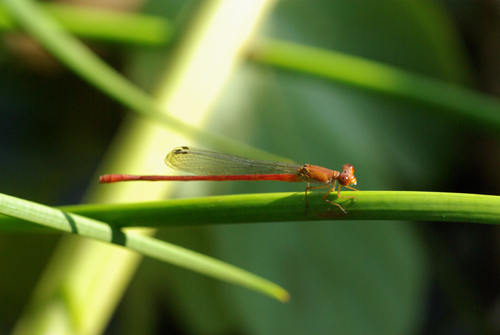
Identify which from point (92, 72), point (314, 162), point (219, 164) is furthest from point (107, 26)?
point (314, 162)

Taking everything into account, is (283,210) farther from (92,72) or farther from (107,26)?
(107,26)

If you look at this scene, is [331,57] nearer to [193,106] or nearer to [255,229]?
[193,106]

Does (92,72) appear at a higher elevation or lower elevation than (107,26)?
lower

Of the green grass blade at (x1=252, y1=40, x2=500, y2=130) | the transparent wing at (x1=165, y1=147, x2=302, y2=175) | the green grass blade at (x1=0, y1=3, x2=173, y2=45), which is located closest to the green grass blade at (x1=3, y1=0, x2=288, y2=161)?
the transparent wing at (x1=165, y1=147, x2=302, y2=175)

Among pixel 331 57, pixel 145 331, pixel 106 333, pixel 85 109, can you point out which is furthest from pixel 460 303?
pixel 85 109

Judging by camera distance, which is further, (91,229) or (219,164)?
(219,164)

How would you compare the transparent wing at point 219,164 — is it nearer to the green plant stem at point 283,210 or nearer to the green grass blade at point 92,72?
the green grass blade at point 92,72

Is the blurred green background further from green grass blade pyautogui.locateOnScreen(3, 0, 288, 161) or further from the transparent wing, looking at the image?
green grass blade pyautogui.locateOnScreen(3, 0, 288, 161)
